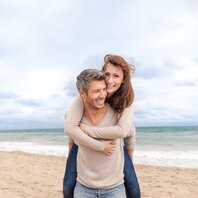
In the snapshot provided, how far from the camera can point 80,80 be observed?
2.31 meters

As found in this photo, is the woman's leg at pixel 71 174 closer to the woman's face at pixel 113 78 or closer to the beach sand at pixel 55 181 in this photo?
the woman's face at pixel 113 78

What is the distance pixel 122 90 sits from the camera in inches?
97.5

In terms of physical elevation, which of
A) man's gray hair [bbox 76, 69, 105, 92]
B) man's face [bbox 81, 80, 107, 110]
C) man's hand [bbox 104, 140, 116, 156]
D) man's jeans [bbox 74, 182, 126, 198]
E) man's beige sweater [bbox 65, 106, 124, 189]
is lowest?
man's jeans [bbox 74, 182, 126, 198]

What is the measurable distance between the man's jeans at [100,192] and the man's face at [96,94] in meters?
0.54

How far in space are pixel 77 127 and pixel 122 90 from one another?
1.29ft

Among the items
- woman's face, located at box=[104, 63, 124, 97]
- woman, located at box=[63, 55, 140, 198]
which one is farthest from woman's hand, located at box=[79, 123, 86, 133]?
woman's face, located at box=[104, 63, 124, 97]

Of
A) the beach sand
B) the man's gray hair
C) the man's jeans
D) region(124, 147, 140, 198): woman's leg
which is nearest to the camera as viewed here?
the man's gray hair

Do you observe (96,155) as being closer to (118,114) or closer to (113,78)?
(118,114)

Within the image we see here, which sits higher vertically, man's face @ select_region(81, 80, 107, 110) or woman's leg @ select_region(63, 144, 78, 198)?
man's face @ select_region(81, 80, 107, 110)

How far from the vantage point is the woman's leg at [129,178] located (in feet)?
8.27

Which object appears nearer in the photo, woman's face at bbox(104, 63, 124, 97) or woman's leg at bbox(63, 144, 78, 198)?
woman's face at bbox(104, 63, 124, 97)

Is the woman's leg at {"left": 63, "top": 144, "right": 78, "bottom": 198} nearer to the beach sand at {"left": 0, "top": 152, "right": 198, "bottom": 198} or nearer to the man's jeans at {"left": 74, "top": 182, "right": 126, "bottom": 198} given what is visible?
the man's jeans at {"left": 74, "top": 182, "right": 126, "bottom": 198}

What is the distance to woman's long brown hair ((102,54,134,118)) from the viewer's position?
2.43m

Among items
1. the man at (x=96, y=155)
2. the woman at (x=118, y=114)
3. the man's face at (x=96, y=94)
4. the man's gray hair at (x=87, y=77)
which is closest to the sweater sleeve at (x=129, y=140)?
the woman at (x=118, y=114)
